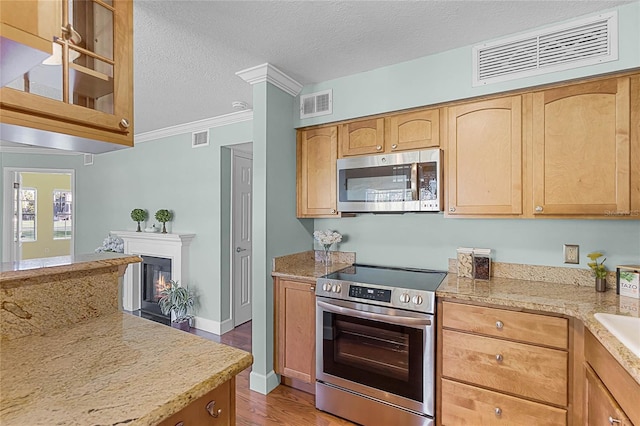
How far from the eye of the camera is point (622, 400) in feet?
3.72

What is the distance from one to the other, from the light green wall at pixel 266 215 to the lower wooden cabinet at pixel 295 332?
0.08m

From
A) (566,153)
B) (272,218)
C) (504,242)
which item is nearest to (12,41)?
(272,218)

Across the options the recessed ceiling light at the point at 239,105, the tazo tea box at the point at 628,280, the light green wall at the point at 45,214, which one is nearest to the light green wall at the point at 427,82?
the recessed ceiling light at the point at 239,105

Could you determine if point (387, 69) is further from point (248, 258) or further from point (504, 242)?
point (248, 258)

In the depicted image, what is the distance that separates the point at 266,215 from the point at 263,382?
1.29 metres

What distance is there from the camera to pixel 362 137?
2.50 m

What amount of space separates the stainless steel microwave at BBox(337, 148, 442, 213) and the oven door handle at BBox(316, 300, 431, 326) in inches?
29.4

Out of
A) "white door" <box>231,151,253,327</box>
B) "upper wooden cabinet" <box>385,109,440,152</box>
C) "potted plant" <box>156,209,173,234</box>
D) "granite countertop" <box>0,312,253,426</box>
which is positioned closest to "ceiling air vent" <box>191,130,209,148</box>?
"white door" <box>231,151,253,327</box>

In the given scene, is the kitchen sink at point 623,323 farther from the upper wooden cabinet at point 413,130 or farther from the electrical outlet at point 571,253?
the upper wooden cabinet at point 413,130

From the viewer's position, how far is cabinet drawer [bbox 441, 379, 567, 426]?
5.36 ft

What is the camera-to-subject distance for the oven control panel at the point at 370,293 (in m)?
1.97

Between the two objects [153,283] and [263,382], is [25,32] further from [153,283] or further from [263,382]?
[153,283]

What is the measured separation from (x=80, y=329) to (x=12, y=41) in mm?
1010

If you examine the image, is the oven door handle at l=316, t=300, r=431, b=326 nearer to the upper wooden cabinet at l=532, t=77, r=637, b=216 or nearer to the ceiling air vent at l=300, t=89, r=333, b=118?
the upper wooden cabinet at l=532, t=77, r=637, b=216
